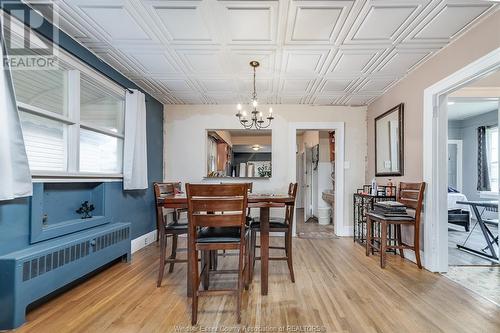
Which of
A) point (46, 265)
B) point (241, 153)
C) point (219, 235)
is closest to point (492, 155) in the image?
point (241, 153)

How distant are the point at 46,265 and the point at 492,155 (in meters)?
8.31

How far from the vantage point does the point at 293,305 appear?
6.95 feet

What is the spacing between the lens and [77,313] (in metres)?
2.00

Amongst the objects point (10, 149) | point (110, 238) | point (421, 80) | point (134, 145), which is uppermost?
point (421, 80)

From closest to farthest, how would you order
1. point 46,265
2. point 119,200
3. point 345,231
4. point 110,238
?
point 46,265, point 110,238, point 119,200, point 345,231

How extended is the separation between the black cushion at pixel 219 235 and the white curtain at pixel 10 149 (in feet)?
4.34

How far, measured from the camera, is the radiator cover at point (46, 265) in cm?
177

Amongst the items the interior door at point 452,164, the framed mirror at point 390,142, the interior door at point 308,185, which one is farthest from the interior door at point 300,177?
the interior door at point 452,164

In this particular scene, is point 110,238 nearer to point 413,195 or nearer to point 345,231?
point 413,195

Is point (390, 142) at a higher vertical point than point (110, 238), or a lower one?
higher

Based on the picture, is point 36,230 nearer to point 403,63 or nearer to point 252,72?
point 252,72

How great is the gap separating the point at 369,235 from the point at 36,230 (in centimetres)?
366

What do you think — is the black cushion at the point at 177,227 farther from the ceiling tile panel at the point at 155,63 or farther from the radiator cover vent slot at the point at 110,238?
the ceiling tile panel at the point at 155,63

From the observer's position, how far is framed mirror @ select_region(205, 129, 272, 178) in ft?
22.1
